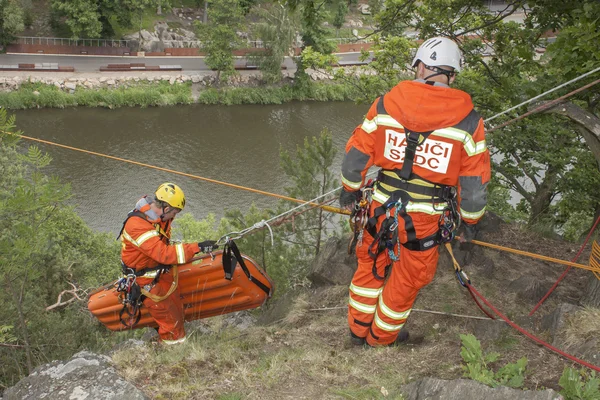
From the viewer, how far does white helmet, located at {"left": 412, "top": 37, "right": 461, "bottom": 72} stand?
3334mm

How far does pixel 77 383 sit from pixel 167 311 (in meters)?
1.65

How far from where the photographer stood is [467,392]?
119 inches

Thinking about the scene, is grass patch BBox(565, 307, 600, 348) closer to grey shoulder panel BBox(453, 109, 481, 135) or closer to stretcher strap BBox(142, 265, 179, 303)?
grey shoulder panel BBox(453, 109, 481, 135)

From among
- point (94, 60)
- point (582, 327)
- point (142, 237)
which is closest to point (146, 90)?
point (94, 60)

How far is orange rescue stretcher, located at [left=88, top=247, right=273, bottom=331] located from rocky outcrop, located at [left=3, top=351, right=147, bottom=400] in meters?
1.55

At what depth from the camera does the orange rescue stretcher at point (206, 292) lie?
549cm

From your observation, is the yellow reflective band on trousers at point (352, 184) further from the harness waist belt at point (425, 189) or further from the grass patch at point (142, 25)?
the grass patch at point (142, 25)

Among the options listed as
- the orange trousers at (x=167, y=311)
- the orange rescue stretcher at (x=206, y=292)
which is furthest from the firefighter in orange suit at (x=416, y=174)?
the orange trousers at (x=167, y=311)

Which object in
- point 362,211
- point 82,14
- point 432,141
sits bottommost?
point 82,14

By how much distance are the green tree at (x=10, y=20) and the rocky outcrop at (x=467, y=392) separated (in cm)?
2653

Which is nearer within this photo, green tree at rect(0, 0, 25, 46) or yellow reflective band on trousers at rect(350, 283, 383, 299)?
yellow reflective band on trousers at rect(350, 283, 383, 299)

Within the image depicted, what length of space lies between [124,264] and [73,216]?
1079cm

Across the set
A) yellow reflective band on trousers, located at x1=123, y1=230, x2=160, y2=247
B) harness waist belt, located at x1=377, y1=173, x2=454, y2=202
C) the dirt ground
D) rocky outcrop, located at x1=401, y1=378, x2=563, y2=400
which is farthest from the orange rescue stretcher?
rocky outcrop, located at x1=401, y1=378, x2=563, y2=400

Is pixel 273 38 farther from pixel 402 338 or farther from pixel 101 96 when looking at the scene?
pixel 402 338
